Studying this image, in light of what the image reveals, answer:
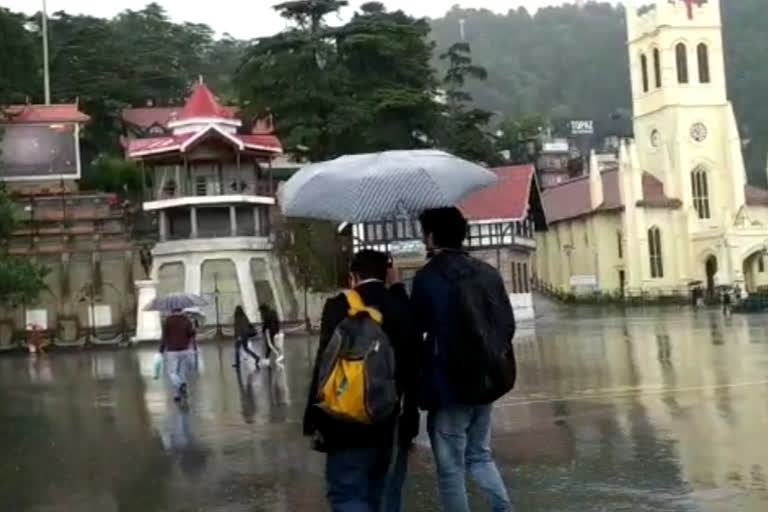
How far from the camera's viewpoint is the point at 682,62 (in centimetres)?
8219

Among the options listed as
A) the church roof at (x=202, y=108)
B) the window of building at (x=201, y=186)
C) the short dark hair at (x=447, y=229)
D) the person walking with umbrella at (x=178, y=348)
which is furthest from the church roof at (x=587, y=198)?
the short dark hair at (x=447, y=229)

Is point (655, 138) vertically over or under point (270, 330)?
over

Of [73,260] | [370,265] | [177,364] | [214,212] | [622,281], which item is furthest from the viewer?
[622,281]

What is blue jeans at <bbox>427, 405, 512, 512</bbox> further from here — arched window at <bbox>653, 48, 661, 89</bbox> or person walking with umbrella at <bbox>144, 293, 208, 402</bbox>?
arched window at <bbox>653, 48, 661, 89</bbox>

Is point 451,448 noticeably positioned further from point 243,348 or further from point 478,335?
point 243,348

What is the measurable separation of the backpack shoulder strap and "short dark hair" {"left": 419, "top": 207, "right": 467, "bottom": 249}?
74 cm

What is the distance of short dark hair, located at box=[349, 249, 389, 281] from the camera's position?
6023 millimetres

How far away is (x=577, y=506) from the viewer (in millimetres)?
7809

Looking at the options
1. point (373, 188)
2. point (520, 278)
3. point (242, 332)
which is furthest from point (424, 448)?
point (520, 278)

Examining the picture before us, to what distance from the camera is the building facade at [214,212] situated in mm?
53281

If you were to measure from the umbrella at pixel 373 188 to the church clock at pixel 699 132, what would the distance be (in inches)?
3014

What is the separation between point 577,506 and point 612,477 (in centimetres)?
115

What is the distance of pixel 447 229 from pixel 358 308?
86 centimetres

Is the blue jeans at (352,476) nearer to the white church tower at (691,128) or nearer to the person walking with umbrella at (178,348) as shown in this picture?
the person walking with umbrella at (178,348)
